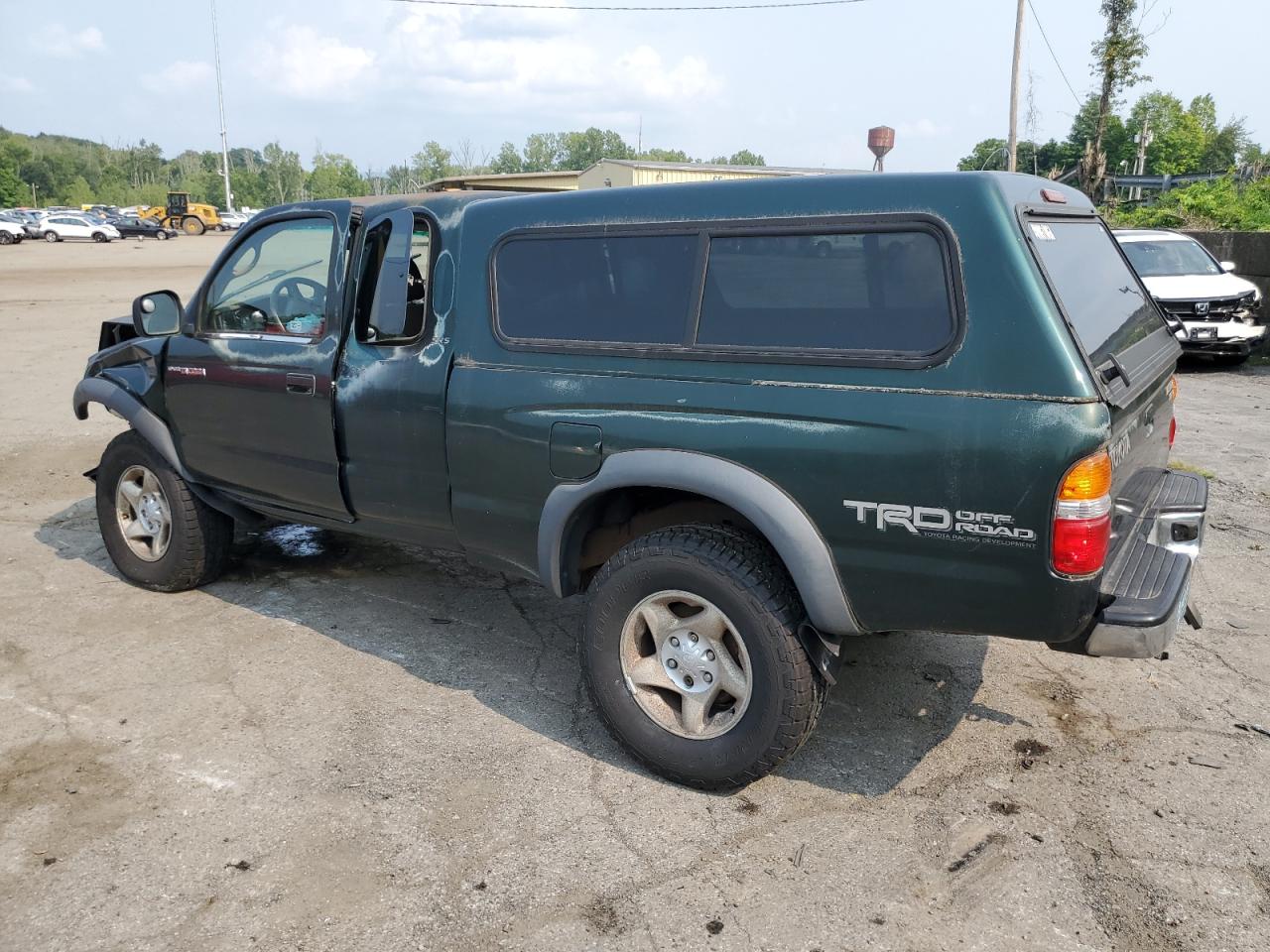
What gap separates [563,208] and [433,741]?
2.05m

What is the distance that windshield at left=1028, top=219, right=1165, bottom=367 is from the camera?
3.08 metres

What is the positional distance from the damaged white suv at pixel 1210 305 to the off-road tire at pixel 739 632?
10.8 m

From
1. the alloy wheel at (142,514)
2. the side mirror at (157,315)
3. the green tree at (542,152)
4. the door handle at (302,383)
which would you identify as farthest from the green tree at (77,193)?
the door handle at (302,383)

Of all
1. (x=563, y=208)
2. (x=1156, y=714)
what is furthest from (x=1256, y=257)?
(x=563, y=208)

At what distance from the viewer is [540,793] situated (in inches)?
137

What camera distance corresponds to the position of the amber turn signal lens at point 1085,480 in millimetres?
2766

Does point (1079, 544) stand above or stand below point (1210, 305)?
below

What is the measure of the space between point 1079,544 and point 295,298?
11.4 ft

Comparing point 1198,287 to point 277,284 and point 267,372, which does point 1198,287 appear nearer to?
point 277,284

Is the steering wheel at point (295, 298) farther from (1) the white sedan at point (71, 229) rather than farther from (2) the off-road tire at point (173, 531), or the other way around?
(1) the white sedan at point (71, 229)

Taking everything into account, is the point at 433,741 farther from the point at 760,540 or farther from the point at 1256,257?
the point at 1256,257

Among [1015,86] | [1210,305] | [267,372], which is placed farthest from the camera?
[1015,86]

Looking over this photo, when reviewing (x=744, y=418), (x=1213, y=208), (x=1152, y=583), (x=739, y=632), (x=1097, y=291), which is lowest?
(x=739, y=632)

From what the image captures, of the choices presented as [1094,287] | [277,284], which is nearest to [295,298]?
[277,284]
